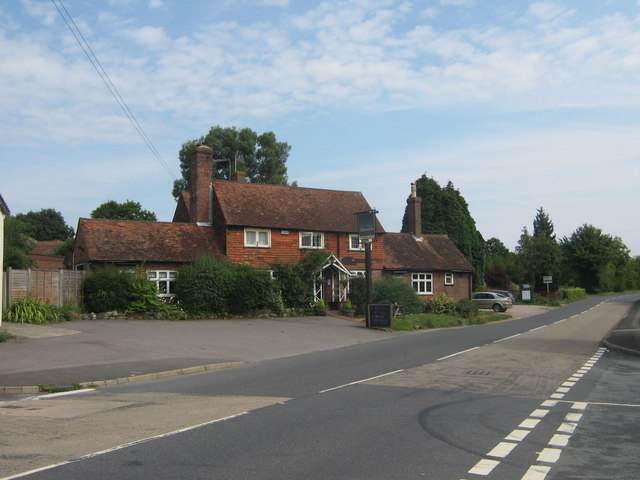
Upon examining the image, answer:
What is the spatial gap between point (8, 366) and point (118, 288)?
14.2m

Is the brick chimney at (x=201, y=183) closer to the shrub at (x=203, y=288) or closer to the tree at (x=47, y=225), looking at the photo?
the shrub at (x=203, y=288)

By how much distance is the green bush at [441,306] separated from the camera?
3922cm

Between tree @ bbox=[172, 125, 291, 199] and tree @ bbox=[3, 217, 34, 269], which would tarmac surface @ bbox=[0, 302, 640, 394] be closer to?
tree @ bbox=[3, 217, 34, 269]

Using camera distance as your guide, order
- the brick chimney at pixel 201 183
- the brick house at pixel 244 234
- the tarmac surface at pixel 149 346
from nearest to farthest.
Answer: the tarmac surface at pixel 149 346, the brick house at pixel 244 234, the brick chimney at pixel 201 183

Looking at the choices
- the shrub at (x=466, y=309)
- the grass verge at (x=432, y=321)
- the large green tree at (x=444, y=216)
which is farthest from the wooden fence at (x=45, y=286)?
the large green tree at (x=444, y=216)

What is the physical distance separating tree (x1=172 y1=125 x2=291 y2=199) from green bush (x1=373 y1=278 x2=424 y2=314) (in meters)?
31.0

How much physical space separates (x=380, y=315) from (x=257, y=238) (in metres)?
11.4

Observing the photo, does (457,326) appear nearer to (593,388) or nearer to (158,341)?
(158,341)

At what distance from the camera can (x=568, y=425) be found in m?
8.91

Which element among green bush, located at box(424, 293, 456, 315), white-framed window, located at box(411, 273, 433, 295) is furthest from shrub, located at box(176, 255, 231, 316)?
white-framed window, located at box(411, 273, 433, 295)

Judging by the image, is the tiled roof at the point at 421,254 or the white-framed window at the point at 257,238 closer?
the white-framed window at the point at 257,238

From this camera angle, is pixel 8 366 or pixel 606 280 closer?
pixel 8 366

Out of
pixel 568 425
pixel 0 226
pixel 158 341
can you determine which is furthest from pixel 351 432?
pixel 0 226

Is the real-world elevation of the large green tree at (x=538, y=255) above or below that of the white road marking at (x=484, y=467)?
above
